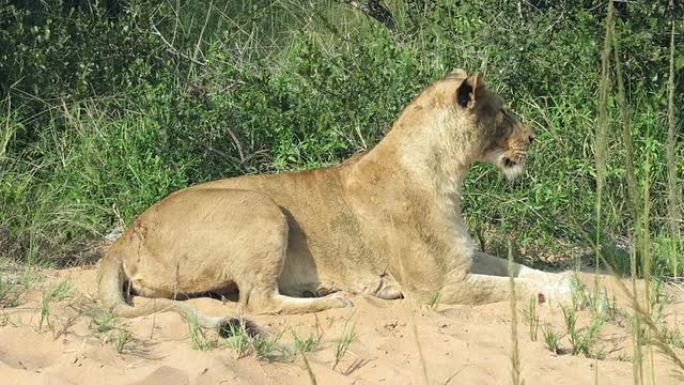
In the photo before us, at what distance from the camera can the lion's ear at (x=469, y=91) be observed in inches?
222

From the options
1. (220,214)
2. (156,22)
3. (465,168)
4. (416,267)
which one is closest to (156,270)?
(220,214)

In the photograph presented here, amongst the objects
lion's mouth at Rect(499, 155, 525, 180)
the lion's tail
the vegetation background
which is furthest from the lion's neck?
the lion's tail

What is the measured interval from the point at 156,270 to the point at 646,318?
3.37 metres

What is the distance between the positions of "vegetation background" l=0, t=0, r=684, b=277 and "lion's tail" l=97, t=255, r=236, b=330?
0.88 metres

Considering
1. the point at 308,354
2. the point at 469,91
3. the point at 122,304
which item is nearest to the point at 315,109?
the point at 469,91

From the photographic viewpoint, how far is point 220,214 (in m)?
5.55

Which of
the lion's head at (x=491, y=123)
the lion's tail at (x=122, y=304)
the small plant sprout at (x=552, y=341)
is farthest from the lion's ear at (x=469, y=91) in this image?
the lion's tail at (x=122, y=304)

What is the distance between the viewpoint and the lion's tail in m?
4.77

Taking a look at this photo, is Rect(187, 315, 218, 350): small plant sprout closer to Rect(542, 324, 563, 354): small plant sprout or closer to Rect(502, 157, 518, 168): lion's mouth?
Rect(542, 324, 563, 354): small plant sprout

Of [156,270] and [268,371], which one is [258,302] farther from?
[268,371]

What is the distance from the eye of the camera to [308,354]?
450 cm

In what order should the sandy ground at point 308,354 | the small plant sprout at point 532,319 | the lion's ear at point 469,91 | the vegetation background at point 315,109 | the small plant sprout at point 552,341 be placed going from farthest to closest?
the vegetation background at point 315,109 < the lion's ear at point 469,91 < the small plant sprout at point 532,319 < the small plant sprout at point 552,341 < the sandy ground at point 308,354

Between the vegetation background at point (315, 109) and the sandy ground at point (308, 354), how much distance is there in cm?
149

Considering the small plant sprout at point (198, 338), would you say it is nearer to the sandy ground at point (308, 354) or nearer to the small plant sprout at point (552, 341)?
the sandy ground at point (308, 354)
